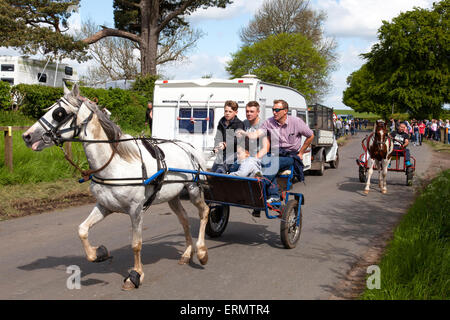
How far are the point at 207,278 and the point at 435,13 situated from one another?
5784 cm

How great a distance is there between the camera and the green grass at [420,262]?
464cm

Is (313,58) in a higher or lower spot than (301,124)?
higher

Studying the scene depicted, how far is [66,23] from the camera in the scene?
25.1m

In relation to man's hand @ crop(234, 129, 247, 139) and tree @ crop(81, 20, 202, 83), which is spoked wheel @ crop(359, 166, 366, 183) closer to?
man's hand @ crop(234, 129, 247, 139)

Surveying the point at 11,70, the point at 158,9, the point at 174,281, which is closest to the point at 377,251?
the point at 174,281

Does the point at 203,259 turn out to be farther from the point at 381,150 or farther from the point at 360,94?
the point at 360,94

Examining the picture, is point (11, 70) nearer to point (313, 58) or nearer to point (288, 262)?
point (288, 262)

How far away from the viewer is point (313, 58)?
48.4 metres

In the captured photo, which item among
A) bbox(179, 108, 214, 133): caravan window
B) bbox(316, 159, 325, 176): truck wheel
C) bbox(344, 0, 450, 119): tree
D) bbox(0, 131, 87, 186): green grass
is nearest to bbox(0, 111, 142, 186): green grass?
bbox(0, 131, 87, 186): green grass

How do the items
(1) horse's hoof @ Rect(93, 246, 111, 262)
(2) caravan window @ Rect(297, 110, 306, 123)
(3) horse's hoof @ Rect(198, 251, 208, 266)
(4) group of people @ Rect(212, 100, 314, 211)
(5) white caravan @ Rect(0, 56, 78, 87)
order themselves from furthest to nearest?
(5) white caravan @ Rect(0, 56, 78, 87)
(2) caravan window @ Rect(297, 110, 306, 123)
(4) group of people @ Rect(212, 100, 314, 211)
(3) horse's hoof @ Rect(198, 251, 208, 266)
(1) horse's hoof @ Rect(93, 246, 111, 262)

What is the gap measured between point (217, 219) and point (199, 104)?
4.30 meters

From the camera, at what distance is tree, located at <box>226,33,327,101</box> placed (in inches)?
1877

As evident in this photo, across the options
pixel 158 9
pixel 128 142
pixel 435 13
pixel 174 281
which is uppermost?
pixel 435 13

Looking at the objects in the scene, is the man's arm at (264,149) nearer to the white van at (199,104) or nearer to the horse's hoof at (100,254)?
the horse's hoof at (100,254)
